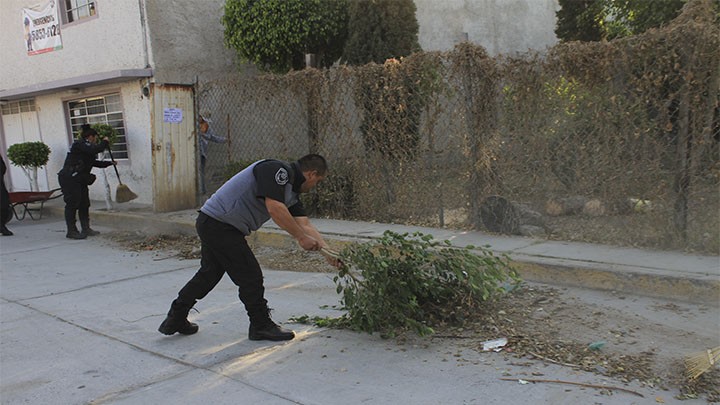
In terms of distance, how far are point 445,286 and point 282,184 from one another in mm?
1497

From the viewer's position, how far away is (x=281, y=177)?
4.09 meters

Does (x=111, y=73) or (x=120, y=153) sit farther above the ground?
(x=111, y=73)

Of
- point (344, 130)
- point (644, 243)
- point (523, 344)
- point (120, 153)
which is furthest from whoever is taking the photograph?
point (120, 153)

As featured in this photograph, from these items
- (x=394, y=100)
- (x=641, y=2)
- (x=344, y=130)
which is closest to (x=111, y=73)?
(x=344, y=130)

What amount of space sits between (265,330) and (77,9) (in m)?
10.6

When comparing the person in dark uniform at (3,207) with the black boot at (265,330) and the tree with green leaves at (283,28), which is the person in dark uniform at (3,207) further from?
the black boot at (265,330)

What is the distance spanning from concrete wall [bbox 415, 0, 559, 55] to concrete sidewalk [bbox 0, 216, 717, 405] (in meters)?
9.95

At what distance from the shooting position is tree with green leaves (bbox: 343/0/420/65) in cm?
1026

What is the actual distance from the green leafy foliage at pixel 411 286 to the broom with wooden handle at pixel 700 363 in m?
1.33

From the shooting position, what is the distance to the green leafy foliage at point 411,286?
4.32m

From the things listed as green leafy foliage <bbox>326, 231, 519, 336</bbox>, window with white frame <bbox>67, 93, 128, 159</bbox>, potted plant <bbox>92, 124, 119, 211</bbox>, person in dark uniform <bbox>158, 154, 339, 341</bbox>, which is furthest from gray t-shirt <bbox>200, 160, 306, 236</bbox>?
window with white frame <bbox>67, 93, 128, 159</bbox>

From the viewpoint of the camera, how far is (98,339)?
466 cm

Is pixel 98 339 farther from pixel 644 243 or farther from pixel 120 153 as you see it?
pixel 120 153

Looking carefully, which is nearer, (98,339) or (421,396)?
(421,396)
